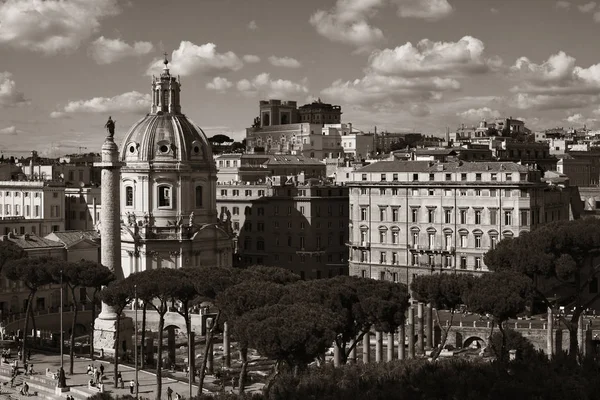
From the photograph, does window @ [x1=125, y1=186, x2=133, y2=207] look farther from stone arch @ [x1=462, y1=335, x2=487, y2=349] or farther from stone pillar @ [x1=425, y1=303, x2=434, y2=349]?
stone arch @ [x1=462, y1=335, x2=487, y2=349]

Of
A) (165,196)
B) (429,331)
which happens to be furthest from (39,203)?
(429,331)

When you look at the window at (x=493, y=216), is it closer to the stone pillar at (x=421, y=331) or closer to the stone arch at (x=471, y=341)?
the stone arch at (x=471, y=341)

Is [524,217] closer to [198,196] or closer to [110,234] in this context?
[198,196]

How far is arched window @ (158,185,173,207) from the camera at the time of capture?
8731 centimetres

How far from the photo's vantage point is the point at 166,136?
8812 centimetres

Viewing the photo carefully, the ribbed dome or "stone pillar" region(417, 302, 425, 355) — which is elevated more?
the ribbed dome

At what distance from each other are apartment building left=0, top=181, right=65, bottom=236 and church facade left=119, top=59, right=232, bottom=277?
12860mm

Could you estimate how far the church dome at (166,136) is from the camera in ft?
288

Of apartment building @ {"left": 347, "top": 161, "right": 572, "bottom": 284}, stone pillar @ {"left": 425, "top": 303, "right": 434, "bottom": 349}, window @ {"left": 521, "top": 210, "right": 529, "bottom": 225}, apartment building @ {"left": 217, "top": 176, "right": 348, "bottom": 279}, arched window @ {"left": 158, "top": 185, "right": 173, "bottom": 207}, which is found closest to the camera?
stone pillar @ {"left": 425, "top": 303, "right": 434, "bottom": 349}

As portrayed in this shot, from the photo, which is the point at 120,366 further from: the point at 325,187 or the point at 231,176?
the point at 231,176

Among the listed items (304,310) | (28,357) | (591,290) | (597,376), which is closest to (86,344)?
(28,357)

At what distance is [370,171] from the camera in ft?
286

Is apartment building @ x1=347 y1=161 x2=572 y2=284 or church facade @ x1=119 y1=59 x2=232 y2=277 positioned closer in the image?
apartment building @ x1=347 y1=161 x2=572 y2=284

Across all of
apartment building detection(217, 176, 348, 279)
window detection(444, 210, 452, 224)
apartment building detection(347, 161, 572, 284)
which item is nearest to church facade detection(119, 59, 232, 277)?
apartment building detection(217, 176, 348, 279)
